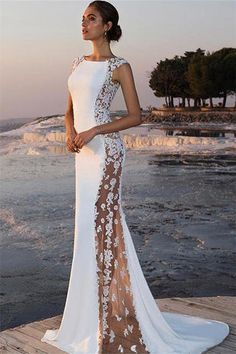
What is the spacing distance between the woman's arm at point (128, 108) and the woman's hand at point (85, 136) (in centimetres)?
1

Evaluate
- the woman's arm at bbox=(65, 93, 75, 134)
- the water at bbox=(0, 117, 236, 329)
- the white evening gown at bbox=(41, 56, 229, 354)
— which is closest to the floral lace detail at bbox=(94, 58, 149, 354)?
the white evening gown at bbox=(41, 56, 229, 354)

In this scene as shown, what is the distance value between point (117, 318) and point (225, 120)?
182 feet

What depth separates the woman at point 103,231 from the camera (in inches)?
150

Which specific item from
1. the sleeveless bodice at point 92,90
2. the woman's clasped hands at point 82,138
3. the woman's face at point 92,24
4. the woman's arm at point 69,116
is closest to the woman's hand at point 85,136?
the woman's clasped hands at point 82,138

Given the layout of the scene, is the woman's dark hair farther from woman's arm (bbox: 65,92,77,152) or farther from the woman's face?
woman's arm (bbox: 65,92,77,152)

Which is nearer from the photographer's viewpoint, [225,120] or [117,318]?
[117,318]

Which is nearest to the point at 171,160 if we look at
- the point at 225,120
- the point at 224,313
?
the point at 224,313

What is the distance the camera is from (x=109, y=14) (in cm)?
377

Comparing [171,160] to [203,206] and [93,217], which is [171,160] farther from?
[93,217]

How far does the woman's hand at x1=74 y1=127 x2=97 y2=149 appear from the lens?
3756 mm

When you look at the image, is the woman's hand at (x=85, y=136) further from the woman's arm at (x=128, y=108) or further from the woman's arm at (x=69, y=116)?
the woman's arm at (x=69, y=116)

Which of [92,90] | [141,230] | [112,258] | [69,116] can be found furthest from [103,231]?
[141,230]

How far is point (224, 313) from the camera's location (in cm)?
477

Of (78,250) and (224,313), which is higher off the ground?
(78,250)
